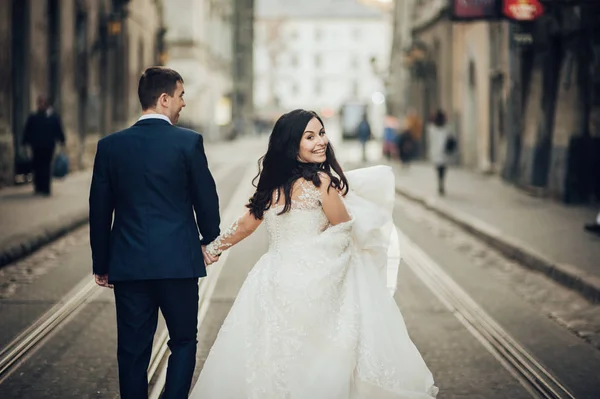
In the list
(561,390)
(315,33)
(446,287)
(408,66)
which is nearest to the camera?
(561,390)

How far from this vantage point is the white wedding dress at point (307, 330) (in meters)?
4.79

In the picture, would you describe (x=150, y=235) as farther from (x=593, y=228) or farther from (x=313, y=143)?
(x=593, y=228)

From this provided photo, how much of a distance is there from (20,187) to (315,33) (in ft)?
366

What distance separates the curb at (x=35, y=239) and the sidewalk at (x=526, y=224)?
551 cm

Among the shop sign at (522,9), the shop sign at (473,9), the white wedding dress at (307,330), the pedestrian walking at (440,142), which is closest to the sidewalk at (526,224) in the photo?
the pedestrian walking at (440,142)

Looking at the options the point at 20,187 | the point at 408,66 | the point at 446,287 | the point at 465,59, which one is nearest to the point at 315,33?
the point at 408,66

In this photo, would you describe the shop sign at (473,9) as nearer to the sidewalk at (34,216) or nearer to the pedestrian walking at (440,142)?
the pedestrian walking at (440,142)

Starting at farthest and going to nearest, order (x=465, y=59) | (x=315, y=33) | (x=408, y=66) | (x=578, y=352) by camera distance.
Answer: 1. (x=315, y=33)
2. (x=408, y=66)
3. (x=465, y=59)
4. (x=578, y=352)

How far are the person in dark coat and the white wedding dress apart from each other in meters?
13.8

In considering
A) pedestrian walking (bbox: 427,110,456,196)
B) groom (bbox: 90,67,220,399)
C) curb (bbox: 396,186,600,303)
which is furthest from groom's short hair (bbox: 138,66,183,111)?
pedestrian walking (bbox: 427,110,456,196)

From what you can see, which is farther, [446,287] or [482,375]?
[446,287]

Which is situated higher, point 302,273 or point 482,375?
point 302,273

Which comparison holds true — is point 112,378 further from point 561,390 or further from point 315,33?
point 315,33

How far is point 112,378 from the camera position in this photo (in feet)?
20.5
